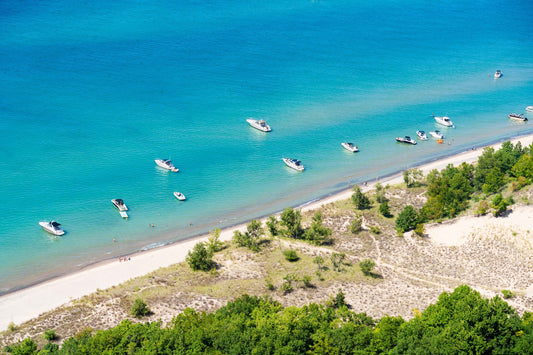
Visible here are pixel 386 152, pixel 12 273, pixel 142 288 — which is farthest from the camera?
pixel 386 152

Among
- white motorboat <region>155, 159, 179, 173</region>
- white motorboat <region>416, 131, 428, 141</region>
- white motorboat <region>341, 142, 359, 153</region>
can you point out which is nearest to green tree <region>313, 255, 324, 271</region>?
white motorboat <region>155, 159, 179, 173</region>

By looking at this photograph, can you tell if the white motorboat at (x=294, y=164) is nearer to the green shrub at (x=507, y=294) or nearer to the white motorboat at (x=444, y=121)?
the white motorboat at (x=444, y=121)

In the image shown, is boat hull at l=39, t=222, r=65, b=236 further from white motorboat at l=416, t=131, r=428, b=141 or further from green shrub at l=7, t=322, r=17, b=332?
white motorboat at l=416, t=131, r=428, b=141

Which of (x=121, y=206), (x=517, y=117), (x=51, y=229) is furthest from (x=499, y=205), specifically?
(x=51, y=229)

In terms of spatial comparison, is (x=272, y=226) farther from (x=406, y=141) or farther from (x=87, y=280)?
(x=406, y=141)

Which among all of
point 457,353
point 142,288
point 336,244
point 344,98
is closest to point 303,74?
point 344,98

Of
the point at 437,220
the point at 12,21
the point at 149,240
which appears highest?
the point at 12,21

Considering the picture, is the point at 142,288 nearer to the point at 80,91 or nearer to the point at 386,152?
the point at 386,152

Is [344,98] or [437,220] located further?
[344,98]
